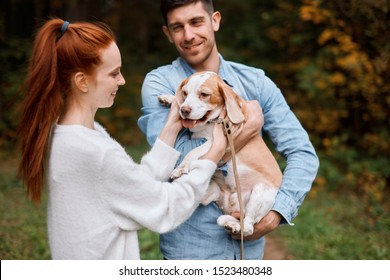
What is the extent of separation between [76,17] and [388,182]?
732 centimetres

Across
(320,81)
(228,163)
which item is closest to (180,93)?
(228,163)

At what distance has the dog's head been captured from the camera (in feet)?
8.52

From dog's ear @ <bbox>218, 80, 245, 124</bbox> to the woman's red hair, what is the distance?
0.70m

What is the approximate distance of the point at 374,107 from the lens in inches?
291

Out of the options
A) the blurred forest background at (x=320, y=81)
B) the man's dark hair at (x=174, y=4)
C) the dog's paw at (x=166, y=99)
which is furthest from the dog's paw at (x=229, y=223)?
the blurred forest background at (x=320, y=81)

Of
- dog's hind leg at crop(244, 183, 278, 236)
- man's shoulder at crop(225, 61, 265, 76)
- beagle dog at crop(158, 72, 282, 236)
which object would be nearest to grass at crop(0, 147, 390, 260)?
beagle dog at crop(158, 72, 282, 236)

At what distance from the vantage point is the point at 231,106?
2.65 meters

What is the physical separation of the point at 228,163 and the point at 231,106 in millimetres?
307

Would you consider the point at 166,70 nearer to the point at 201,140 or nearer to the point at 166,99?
the point at 166,99

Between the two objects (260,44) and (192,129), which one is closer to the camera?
(192,129)

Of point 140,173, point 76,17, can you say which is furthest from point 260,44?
point 140,173

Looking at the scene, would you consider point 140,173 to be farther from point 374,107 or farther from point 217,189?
point 374,107

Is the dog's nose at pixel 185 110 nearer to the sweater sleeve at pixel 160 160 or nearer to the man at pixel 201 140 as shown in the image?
the man at pixel 201 140

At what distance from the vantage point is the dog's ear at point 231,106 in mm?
2629
